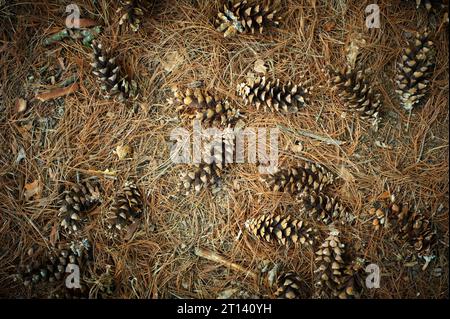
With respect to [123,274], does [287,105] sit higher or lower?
higher

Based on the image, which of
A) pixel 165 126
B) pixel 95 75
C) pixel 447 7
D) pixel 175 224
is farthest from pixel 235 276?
pixel 447 7

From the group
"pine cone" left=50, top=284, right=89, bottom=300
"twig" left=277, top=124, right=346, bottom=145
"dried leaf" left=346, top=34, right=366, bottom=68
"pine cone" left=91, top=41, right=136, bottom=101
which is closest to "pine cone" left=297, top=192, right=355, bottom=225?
"twig" left=277, top=124, right=346, bottom=145

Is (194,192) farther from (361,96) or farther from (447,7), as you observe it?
(447,7)

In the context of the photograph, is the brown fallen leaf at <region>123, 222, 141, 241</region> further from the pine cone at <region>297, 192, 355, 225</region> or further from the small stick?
the pine cone at <region>297, 192, 355, 225</region>

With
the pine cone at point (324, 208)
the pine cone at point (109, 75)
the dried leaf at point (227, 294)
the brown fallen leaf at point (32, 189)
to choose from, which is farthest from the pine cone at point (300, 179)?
the brown fallen leaf at point (32, 189)

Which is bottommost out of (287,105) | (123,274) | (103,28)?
(123,274)
